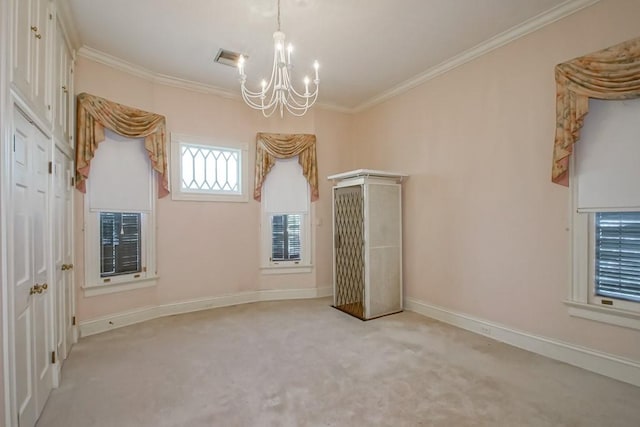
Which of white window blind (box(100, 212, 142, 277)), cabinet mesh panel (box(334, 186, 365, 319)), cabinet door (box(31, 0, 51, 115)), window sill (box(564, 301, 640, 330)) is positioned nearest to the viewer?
cabinet door (box(31, 0, 51, 115))

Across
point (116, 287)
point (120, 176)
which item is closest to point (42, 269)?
point (116, 287)

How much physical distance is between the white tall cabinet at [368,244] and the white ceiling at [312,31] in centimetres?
144

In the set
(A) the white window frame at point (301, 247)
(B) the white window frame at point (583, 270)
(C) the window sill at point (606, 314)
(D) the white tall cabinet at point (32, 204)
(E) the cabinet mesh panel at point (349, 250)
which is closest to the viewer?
(D) the white tall cabinet at point (32, 204)

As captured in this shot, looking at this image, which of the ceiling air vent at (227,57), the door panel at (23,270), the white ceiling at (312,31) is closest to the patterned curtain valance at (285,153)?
the white ceiling at (312,31)

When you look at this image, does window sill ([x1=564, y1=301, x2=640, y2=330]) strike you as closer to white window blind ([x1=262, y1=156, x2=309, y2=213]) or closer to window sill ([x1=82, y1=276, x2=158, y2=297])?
white window blind ([x1=262, y1=156, x2=309, y2=213])

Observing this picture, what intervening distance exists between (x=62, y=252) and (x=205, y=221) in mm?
1849

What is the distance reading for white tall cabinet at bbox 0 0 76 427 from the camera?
162 centimetres

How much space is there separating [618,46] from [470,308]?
2761 mm

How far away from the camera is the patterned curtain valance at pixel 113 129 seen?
3424mm

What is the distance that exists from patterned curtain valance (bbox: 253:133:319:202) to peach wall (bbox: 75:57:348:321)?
15cm

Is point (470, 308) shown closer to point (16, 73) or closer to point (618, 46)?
point (618, 46)

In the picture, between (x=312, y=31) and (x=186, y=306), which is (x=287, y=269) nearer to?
(x=186, y=306)

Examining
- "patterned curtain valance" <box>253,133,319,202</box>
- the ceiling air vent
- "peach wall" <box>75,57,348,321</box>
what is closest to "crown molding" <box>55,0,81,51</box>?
"peach wall" <box>75,57,348,321</box>

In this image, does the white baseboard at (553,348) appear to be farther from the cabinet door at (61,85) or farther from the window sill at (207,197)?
the cabinet door at (61,85)
